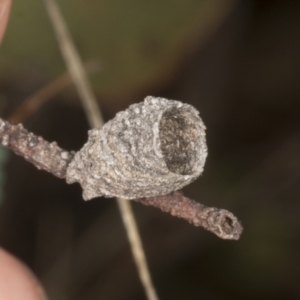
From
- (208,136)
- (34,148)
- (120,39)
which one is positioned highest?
(120,39)

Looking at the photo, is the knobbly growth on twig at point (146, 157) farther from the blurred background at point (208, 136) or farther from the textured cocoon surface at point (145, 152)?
the blurred background at point (208, 136)

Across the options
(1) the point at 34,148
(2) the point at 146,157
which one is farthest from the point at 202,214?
(1) the point at 34,148

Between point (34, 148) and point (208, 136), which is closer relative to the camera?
point (34, 148)

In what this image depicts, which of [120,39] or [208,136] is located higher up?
[120,39]

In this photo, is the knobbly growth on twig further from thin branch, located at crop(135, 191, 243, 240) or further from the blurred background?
the blurred background

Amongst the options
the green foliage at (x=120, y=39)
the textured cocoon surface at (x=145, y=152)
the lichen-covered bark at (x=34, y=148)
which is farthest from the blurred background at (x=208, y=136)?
the textured cocoon surface at (x=145, y=152)

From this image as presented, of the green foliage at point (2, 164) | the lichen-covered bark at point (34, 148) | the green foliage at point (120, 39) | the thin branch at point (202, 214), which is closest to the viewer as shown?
the thin branch at point (202, 214)

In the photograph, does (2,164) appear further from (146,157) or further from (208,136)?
(146,157)

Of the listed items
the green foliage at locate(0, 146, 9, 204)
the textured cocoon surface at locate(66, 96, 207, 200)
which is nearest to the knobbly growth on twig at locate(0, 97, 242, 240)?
the textured cocoon surface at locate(66, 96, 207, 200)
